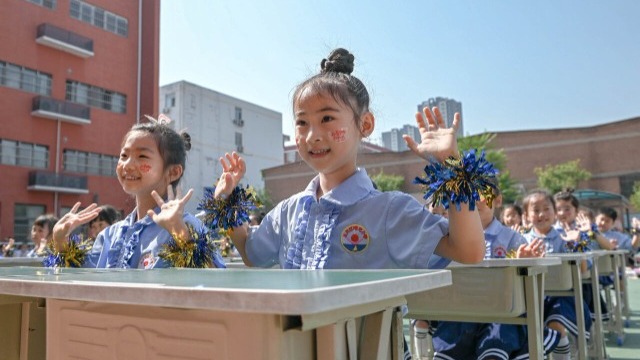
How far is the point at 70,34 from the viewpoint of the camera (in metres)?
19.1

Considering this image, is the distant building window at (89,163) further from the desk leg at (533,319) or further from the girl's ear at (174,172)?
the desk leg at (533,319)

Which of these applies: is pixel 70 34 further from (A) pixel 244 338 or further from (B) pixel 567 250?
(A) pixel 244 338

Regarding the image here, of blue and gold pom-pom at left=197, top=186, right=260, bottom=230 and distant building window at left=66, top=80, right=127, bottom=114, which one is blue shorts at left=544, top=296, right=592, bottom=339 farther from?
distant building window at left=66, top=80, right=127, bottom=114

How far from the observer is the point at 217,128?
30.2 metres

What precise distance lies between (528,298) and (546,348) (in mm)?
806

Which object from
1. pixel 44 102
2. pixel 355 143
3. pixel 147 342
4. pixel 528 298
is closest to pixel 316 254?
pixel 355 143

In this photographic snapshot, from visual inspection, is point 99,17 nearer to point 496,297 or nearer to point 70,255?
point 70,255

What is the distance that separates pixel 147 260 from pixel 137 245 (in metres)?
0.11

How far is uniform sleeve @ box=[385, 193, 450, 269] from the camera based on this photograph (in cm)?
148

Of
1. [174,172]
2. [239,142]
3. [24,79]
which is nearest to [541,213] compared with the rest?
[174,172]

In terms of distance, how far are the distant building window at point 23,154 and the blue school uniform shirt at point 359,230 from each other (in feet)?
61.4

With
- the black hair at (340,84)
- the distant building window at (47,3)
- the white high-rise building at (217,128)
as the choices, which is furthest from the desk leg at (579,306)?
the white high-rise building at (217,128)

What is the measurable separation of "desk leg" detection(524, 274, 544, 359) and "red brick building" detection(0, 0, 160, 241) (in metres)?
17.3

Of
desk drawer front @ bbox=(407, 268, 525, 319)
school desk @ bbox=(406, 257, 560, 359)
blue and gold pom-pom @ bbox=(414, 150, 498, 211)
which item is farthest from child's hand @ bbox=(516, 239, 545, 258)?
blue and gold pom-pom @ bbox=(414, 150, 498, 211)
